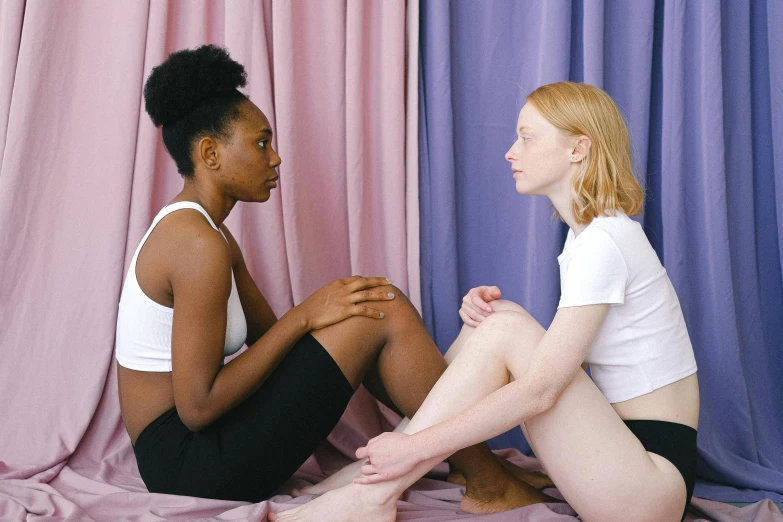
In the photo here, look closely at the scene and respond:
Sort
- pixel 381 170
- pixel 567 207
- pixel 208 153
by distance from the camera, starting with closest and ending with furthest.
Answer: pixel 567 207 < pixel 208 153 < pixel 381 170

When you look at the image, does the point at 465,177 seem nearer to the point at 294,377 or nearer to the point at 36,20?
the point at 294,377

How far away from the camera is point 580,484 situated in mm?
1257

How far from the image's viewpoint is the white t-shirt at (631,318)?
131 centimetres

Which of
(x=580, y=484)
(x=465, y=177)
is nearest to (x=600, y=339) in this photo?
(x=580, y=484)

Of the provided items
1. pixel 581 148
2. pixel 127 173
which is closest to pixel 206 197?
pixel 127 173

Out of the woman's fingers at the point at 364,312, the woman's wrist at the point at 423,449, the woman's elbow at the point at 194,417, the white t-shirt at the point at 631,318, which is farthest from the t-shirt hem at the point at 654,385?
the woman's elbow at the point at 194,417

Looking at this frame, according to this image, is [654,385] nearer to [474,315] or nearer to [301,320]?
[474,315]

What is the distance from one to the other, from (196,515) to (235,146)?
2.45 ft

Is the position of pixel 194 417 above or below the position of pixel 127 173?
below

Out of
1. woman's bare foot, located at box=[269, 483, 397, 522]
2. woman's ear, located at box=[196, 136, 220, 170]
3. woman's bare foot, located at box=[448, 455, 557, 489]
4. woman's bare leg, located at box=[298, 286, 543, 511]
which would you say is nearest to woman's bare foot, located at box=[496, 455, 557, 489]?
woman's bare foot, located at box=[448, 455, 557, 489]

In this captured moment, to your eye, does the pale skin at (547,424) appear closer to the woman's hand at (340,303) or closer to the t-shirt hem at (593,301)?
the t-shirt hem at (593,301)

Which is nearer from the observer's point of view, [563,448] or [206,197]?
[563,448]

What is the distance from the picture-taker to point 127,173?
6.72ft

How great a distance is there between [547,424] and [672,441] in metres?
0.23
